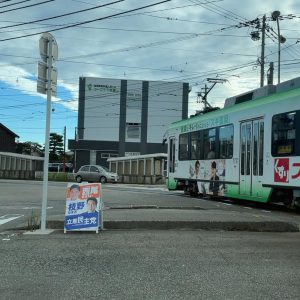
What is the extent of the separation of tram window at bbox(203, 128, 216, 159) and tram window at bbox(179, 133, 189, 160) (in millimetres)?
2092

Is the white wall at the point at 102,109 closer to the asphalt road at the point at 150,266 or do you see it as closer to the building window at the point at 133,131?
the building window at the point at 133,131

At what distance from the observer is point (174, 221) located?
1156 cm

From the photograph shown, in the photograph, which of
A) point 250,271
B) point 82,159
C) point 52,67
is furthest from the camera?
point 82,159

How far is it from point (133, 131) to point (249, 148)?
6094cm

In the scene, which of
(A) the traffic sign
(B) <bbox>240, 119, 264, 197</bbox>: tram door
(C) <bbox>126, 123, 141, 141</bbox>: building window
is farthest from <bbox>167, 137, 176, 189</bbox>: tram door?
(C) <bbox>126, 123, 141, 141</bbox>: building window

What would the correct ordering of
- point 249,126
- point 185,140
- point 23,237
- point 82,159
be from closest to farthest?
point 23,237 < point 249,126 < point 185,140 < point 82,159

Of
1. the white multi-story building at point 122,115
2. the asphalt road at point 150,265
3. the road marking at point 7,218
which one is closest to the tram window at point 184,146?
the road marking at point 7,218

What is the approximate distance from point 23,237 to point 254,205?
10324 mm

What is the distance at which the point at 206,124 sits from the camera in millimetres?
20219

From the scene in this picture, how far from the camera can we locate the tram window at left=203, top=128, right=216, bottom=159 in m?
19.4

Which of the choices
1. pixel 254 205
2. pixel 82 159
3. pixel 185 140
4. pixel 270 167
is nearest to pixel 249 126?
pixel 270 167

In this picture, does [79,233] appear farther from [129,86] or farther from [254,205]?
[129,86]

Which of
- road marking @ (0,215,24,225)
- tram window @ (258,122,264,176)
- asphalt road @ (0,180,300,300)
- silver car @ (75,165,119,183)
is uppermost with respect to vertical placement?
tram window @ (258,122,264,176)

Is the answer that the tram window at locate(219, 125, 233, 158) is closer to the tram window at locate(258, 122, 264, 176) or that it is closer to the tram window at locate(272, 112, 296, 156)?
the tram window at locate(258, 122, 264, 176)
